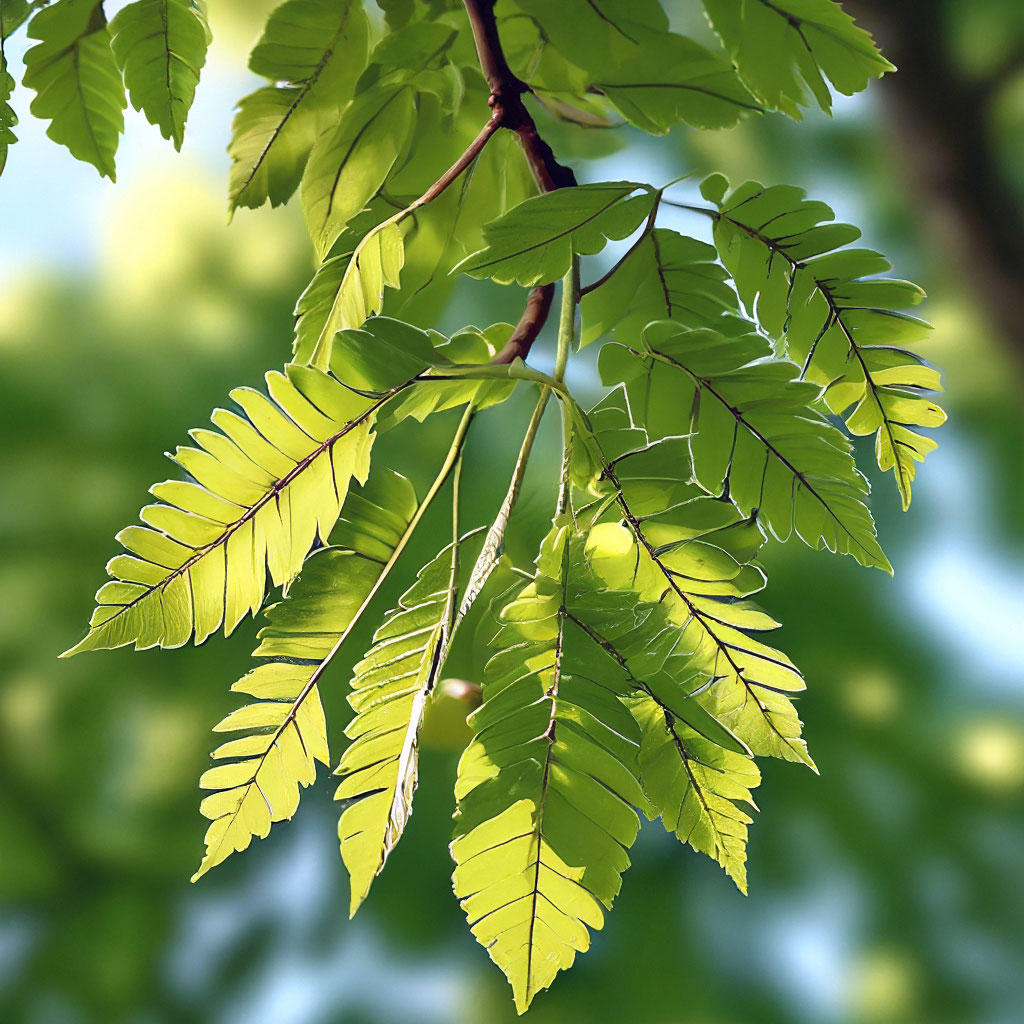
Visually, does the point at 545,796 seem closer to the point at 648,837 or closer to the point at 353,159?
the point at 353,159

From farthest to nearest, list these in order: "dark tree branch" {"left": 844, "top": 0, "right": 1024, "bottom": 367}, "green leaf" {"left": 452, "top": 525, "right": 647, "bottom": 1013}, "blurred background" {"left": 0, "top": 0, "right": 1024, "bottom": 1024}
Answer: "blurred background" {"left": 0, "top": 0, "right": 1024, "bottom": 1024}
"dark tree branch" {"left": 844, "top": 0, "right": 1024, "bottom": 367}
"green leaf" {"left": 452, "top": 525, "right": 647, "bottom": 1013}

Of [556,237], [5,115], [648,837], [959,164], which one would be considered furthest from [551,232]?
[648,837]

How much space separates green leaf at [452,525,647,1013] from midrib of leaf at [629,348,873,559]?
4 cm

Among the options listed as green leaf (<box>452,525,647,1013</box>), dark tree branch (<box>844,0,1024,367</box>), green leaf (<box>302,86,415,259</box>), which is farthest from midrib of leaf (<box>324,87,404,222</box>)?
dark tree branch (<box>844,0,1024,367</box>)

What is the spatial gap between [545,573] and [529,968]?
6cm

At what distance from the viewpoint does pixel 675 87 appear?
0.16m

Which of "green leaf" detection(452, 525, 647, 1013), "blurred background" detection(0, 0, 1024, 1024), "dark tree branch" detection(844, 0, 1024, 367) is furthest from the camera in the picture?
"blurred background" detection(0, 0, 1024, 1024)

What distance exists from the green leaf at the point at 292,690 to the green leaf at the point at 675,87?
9 cm

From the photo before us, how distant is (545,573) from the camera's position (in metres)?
0.14

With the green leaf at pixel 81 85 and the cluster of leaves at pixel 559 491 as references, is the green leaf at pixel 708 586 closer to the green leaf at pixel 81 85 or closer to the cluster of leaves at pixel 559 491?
the cluster of leaves at pixel 559 491

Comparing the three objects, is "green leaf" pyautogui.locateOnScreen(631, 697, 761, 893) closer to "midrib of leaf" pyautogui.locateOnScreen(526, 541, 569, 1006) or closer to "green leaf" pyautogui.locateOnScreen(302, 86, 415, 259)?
"midrib of leaf" pyautogui.locateOnScreen(526, 541, 569, 1006)

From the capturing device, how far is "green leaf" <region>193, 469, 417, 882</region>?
0.16 meters

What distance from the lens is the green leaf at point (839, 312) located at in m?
0.16

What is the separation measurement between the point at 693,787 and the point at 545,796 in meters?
0.03
